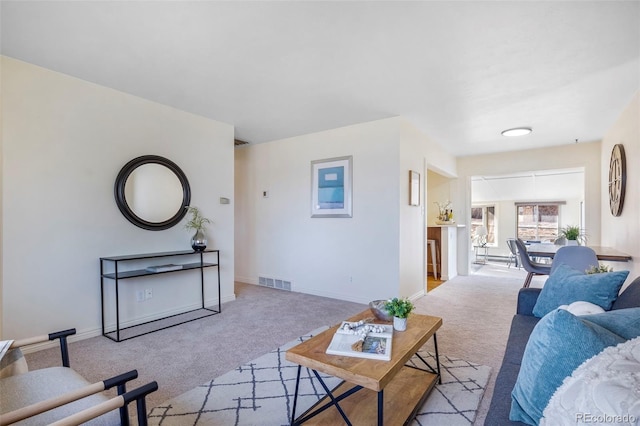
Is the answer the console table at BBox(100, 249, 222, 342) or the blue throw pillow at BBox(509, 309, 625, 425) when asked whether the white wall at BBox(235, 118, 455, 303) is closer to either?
the console table at BBox(100, 249, 222, 342)

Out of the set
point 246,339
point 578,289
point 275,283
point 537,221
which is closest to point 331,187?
point 275,283

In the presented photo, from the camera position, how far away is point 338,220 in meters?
4.42

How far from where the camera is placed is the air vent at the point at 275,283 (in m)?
4.89

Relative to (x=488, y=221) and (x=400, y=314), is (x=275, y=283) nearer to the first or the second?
(x=400, y=314)

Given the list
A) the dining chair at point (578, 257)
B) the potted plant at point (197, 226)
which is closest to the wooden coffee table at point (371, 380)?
the potted plant at point (197, 226)

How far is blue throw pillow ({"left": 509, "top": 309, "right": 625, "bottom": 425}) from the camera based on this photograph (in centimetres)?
90

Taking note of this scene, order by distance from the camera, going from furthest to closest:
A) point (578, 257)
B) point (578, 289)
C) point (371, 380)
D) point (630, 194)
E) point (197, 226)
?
point (197, 226)
point (578, 257)
point (630, 194)
point (578, 289)
point (371, 380)

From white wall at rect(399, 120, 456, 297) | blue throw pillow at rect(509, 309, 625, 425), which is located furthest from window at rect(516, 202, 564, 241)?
blue throw pillow at rect(509, 309, 625, 425)

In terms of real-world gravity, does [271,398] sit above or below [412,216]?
below

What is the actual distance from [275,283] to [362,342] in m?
3.49

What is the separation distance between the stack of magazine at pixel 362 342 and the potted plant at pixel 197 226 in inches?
91.7

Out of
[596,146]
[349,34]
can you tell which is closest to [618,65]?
[349,34]

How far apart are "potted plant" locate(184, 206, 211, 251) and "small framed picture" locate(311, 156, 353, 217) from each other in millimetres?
1554
